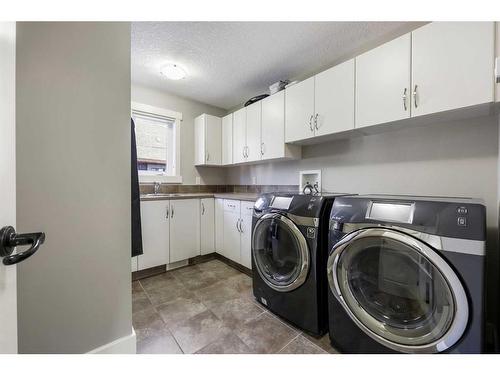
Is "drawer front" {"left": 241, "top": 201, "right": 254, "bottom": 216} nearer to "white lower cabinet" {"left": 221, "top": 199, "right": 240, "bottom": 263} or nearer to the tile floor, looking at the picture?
"white lower cabinet" {"left": 221, "top": 199, "right": 240, "bottom": 263}

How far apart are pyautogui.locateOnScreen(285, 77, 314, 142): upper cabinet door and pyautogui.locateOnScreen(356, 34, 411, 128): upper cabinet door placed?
41cm

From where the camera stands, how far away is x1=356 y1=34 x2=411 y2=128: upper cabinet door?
1285 mm

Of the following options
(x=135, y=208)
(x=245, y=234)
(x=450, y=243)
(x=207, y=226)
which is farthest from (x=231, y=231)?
(x=450, y=243)

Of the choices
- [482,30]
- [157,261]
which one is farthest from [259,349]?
[482,30]

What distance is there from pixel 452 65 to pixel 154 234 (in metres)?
2.70

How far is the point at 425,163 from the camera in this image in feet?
4.90

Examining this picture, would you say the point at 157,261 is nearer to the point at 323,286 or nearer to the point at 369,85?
the point at 323,286

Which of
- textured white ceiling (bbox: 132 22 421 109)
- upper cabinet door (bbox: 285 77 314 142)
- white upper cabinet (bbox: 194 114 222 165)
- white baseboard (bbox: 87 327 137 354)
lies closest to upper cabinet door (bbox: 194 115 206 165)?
white upper cabinet (bbox: 194 114 222 165)

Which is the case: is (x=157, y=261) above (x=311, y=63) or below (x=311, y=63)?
below

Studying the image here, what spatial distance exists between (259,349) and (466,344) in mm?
980

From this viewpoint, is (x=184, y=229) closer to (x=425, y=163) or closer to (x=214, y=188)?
(x=214, y=188)

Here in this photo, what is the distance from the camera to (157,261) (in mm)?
2211

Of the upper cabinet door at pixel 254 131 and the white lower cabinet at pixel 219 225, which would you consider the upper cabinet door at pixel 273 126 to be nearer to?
the upper cabinet door at pixel 254 131
